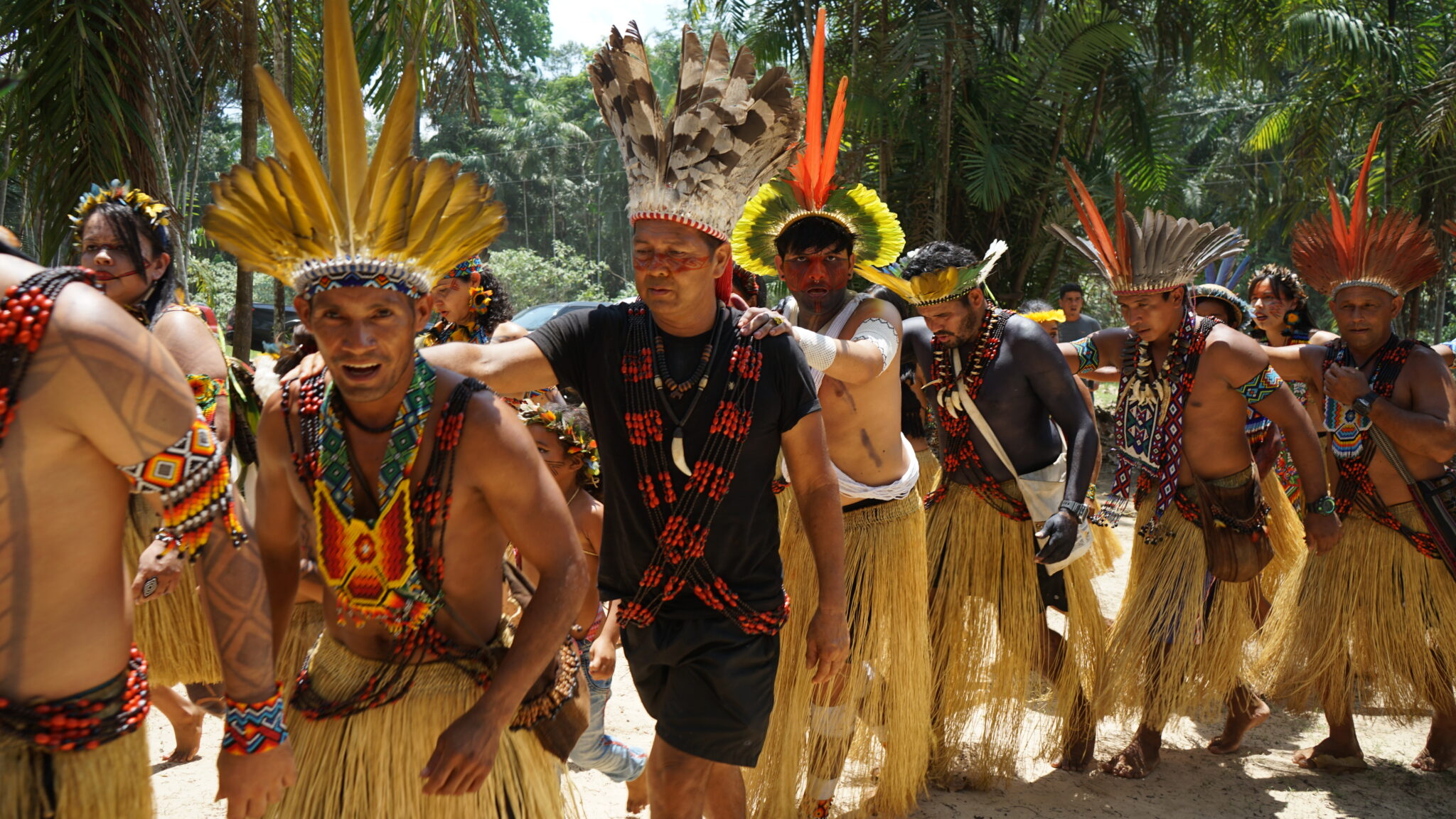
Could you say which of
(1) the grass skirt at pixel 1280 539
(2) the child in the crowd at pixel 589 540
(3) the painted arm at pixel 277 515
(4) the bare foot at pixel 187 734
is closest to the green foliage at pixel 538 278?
(1) the grass skirt at pixel 1280 539

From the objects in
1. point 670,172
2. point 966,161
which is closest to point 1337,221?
point 670,172

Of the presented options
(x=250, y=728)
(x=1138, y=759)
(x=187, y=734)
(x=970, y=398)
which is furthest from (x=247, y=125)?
(x=1138, y=759)

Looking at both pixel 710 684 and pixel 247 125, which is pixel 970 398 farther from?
pixel 247 125

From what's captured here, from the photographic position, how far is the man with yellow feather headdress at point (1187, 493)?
4660mm

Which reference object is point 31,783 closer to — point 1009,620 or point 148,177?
point 1009,620

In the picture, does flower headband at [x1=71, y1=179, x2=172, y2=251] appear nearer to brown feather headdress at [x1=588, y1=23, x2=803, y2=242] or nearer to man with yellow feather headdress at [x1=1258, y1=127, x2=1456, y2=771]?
Answer: brown feather headdress at [x1=588, y1=23, x2=803, y2=242]

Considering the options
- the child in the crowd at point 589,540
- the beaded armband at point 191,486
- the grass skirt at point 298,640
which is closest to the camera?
the beaded armband at point 191,486

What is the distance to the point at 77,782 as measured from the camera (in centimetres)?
198

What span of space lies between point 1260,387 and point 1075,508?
1.04 m

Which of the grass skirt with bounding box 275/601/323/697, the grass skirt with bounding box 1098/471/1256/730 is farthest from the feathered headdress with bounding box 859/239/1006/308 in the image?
the grass skirt with bounding box 275/601/323/697

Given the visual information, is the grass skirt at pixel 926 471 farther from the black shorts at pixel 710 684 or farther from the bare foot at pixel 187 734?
the bare foot at pixel 187 734

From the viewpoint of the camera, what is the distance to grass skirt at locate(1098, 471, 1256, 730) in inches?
183

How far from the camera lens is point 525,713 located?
2.47m

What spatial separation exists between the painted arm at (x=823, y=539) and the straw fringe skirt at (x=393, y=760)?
0.94 meters
